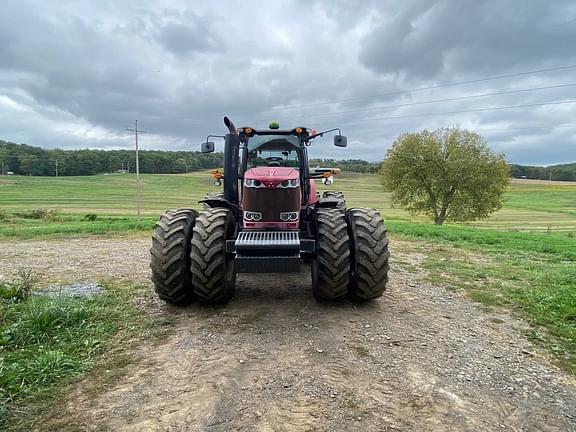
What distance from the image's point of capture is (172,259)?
15.6 ft

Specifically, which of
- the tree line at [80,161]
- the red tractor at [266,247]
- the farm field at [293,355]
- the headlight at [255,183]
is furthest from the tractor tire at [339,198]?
the tree line at [80,161]

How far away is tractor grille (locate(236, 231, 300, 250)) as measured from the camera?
15.3ft

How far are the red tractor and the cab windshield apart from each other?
2.52 ft

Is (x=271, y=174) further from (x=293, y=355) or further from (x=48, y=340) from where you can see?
(x=48, y=340)

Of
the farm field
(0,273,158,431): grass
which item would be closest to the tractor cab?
the farm field

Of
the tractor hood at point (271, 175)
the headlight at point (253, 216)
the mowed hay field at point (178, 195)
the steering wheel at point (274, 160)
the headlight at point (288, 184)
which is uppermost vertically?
the steering wheel at point (274, 160)

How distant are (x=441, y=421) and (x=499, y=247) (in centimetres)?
947

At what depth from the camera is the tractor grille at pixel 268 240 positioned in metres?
4.68

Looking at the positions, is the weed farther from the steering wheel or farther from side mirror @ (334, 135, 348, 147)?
side mirror @ (334, 135, 348, 147)

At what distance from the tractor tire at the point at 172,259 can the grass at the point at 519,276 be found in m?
3.99

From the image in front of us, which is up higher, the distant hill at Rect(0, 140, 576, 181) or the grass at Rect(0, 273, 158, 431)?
the distant hill at Rect(0, 140, 576, 181)

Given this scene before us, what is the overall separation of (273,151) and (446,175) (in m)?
24.9

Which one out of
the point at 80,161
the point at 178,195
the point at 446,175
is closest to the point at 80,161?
the point at 80,161

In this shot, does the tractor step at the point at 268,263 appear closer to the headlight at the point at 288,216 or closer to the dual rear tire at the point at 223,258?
the dual rear tire at the point at 223,258
